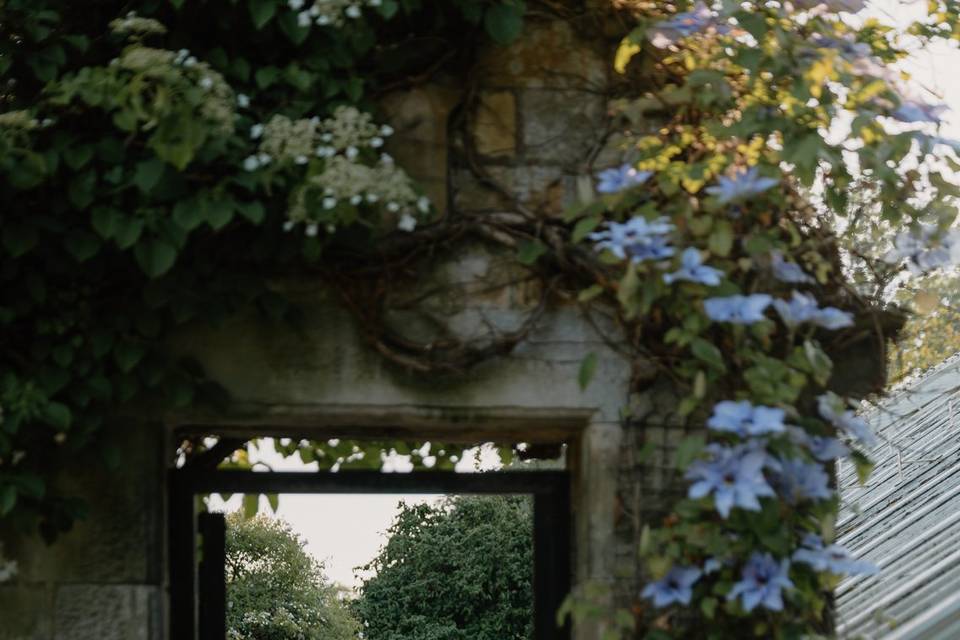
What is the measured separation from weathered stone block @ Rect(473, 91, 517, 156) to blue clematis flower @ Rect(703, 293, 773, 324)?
69 cm

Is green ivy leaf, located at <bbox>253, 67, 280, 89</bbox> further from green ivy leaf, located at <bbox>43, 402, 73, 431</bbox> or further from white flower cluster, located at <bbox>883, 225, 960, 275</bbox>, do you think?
white flower cluster, located at <bbox>883, 225, 960, 275</bbox>


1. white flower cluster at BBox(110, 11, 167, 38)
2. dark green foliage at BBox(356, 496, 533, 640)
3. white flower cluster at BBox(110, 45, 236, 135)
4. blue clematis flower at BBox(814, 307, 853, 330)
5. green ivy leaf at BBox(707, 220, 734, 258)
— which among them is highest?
dark green foliage at BBox(356, 496, 533, 640)

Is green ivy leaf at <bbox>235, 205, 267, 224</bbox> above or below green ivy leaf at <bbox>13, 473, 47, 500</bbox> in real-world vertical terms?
above

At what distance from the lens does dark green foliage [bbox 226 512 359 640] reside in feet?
47.9

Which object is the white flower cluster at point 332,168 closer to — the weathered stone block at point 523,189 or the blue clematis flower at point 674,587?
the weathered stone block at point 523,189

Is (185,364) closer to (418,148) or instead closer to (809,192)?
(418,148)

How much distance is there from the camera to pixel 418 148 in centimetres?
365

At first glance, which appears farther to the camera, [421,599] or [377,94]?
[421,599]

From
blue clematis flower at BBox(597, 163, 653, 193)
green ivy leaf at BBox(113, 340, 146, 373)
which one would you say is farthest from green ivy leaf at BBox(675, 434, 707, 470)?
green ivy leaf at BBox(113, 340, 146, 373)

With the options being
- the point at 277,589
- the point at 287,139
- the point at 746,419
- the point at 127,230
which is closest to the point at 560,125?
the point at 287,139

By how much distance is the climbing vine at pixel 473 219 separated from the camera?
331cm

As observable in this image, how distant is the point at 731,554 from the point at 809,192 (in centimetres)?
96

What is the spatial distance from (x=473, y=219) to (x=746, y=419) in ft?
2.67

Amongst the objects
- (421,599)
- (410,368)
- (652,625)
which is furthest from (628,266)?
(421,599)
